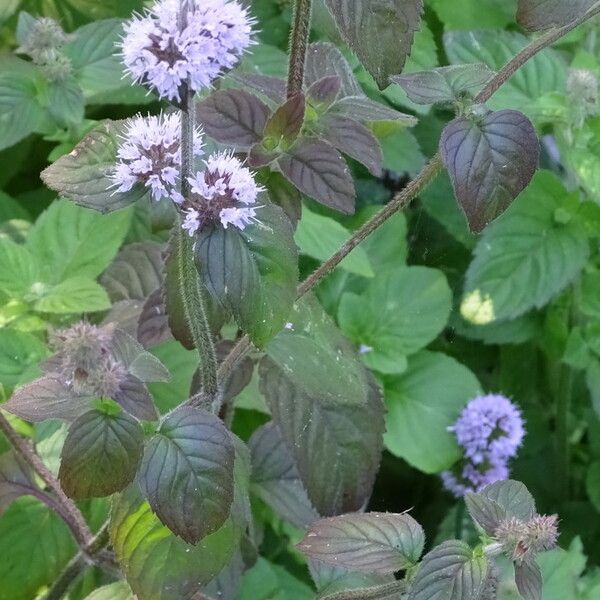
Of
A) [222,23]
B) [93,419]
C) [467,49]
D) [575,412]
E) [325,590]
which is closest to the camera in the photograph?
[222,23]

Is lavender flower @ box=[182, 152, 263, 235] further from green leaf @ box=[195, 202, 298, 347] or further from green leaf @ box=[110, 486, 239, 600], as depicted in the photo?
green leaf @ box=[110, 486, 239, 600]

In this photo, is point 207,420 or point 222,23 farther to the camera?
point 207,420

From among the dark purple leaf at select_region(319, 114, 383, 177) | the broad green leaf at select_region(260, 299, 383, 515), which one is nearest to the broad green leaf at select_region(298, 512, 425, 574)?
the broad green leaf at select_region(260, 299, 383, 515)

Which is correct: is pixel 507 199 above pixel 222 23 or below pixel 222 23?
below

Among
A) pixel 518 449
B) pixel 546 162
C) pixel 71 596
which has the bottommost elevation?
pixel 518 449

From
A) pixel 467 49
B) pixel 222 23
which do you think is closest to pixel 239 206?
pixel 222 23

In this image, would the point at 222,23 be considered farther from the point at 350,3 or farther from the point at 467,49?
the point at 467,49

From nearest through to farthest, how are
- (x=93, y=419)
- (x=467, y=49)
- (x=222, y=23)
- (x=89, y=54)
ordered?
(x=222, y=23) < (x=93, y=419) < (x=89, y=54) < (x=467, y=49)

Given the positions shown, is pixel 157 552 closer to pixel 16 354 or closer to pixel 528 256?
pixel 16 354
